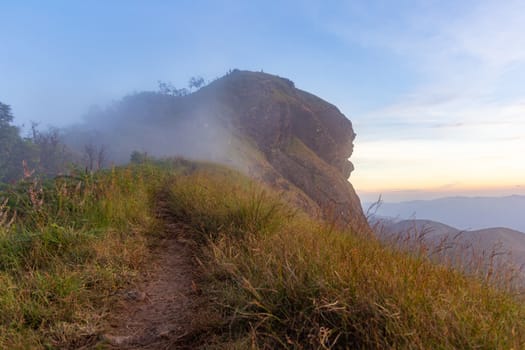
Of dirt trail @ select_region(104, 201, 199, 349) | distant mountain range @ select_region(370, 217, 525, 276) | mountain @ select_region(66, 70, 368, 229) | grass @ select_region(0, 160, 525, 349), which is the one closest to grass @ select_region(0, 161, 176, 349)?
grass @ select_region(0, 160, 525, 349)

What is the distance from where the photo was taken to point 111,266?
2.84m

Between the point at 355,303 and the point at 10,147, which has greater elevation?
the point at 10,147

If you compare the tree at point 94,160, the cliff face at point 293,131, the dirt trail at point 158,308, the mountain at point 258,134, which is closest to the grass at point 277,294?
the dirt trail at point 158,308

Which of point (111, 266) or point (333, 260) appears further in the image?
point (111, 266)

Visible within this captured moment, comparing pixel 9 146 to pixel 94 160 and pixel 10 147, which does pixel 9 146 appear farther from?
pixel 94 160

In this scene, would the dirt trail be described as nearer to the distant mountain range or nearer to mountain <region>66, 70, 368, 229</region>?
the distant mountain range

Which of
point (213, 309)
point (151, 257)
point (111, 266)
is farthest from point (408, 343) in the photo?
point (151, 257)

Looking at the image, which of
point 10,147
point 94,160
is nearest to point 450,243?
point 94,160

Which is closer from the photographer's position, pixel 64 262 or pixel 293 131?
pixel 64 262

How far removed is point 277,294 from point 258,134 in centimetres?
4248

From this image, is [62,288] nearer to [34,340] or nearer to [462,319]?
[34,340]

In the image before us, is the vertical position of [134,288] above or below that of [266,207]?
below

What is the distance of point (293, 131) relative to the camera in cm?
4834

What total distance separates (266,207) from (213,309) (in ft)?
6.78
